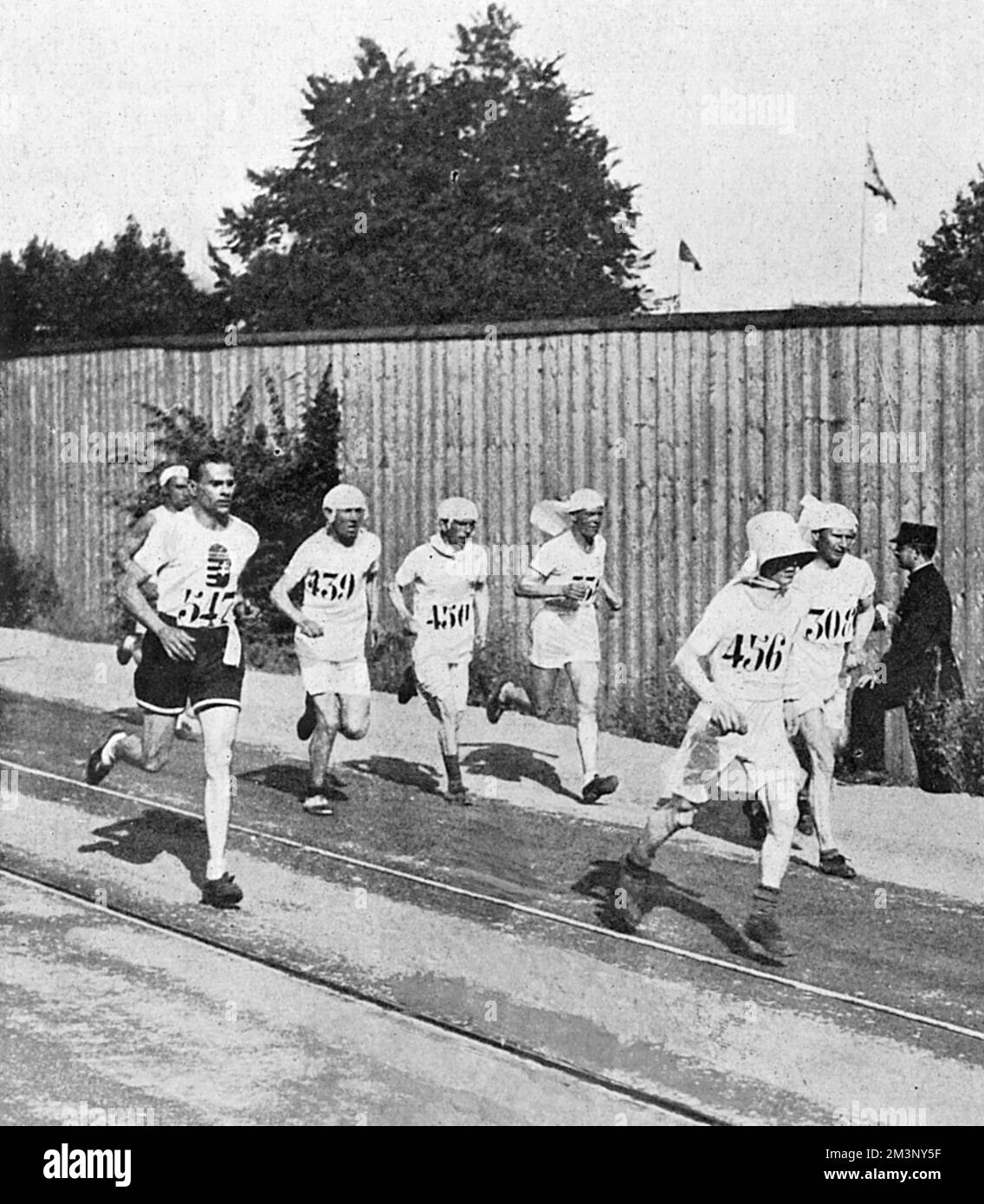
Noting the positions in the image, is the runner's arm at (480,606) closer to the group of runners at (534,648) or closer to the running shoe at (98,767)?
the group of runners at (534,648)

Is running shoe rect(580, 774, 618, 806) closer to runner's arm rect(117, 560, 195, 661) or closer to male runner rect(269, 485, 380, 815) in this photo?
male runner rect(269, 485, 380, 815)

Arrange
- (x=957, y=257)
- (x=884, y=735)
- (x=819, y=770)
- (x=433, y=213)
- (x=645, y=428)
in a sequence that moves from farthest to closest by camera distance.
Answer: (x=957, y=257), (x=433, y=213), (x=645, y=428), (x=884, y=735), (x=819, y=770)

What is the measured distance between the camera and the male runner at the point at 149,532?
915 centimetres

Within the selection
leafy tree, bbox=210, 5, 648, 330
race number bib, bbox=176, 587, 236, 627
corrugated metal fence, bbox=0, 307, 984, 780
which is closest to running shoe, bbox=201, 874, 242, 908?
race number bib, bbox=176, 587, 236, 627

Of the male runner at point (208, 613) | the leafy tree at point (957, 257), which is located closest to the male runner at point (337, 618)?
the male runner at point (208, 613)

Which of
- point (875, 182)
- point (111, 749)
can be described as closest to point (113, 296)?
point (875, 182)

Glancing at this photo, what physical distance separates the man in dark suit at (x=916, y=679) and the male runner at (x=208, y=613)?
4601 mm

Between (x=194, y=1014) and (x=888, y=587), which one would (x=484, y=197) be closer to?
(x=888, y=587)

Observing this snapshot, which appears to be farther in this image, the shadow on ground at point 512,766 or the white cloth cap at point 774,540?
the shadow on ground at point 512,766

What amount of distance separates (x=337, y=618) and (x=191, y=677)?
2.32m

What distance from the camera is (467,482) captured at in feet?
49.0

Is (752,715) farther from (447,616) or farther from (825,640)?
(447,616)

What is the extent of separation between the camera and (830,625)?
1017 centimetres

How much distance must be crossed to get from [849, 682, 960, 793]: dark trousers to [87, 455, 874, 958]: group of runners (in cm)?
125
